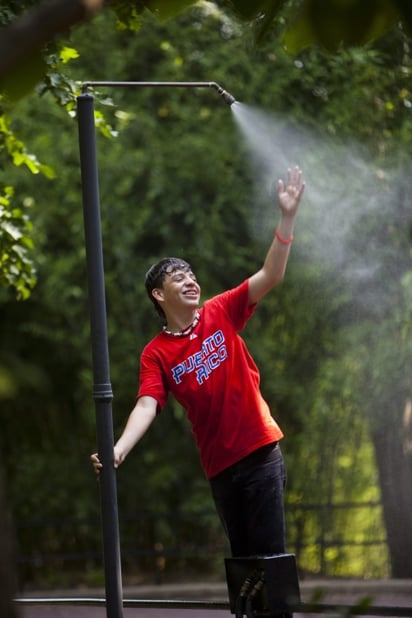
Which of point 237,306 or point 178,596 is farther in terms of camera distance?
point 178,596

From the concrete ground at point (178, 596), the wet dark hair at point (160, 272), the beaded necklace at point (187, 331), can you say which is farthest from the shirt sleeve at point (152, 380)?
the concrete ground at point (178, 596)

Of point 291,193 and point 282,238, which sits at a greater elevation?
point 291,193

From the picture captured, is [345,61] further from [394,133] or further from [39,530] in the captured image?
[39,530]

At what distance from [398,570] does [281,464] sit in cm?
707

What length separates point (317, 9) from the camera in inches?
53.1

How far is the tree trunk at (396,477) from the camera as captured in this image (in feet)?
37.1

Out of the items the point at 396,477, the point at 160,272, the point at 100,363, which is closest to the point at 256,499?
the point at 100,363

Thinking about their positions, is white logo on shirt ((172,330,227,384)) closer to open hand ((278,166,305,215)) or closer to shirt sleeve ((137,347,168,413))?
shirt sleeve ((137,347,168,413))

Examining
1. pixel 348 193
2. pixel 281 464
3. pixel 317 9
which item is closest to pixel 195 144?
pixel 348 193

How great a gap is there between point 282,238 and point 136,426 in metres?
0.84

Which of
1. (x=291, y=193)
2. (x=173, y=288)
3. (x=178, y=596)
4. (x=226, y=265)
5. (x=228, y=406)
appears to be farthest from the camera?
(x=226, y=265)

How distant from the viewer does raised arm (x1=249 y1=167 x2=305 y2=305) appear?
161 inches

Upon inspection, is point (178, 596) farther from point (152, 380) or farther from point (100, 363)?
point (100, 363)

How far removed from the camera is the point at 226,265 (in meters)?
12.2
